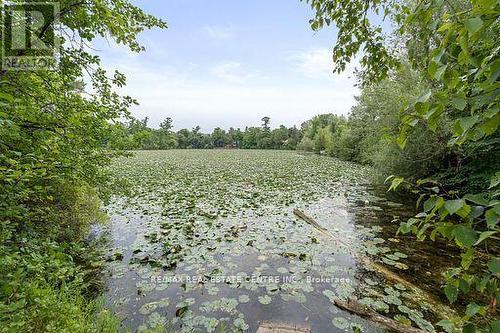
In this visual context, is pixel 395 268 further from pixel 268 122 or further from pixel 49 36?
pixel 268 122

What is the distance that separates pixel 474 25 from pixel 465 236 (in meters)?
0.72

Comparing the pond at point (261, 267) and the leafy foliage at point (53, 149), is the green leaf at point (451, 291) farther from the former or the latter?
the leafy foliage at point (53, 149)

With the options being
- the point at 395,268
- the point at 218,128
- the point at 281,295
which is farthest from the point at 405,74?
the point at 218,128

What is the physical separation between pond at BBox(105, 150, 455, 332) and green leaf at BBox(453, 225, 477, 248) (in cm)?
44

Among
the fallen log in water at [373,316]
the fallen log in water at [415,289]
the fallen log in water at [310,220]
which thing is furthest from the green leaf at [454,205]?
the fallen log in water at [310,220]

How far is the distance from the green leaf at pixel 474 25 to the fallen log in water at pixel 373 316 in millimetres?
3715

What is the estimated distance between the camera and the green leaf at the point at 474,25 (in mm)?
780

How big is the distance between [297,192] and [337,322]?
327 inches

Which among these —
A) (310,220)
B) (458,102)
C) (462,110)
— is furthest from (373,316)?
(310,220)

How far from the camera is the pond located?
3.69 meters

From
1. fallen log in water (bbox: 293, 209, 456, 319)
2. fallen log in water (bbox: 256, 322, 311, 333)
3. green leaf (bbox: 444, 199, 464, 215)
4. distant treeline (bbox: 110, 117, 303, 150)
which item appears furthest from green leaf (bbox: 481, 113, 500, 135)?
distant treeline (bbox: 110, 117, 303, 150)

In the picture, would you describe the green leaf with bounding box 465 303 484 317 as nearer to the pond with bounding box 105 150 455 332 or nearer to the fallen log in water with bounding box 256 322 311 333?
the pond with bounding box 105 150 455 332

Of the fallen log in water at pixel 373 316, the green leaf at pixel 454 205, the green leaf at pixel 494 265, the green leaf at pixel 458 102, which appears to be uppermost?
the green leaf at pixel 458 102

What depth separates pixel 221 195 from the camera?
1102cm
